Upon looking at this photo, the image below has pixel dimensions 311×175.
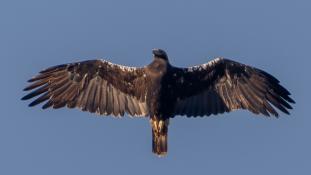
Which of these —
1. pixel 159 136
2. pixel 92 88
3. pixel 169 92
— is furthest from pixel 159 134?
pixel 92 88

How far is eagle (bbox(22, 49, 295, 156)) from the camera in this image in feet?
70.1

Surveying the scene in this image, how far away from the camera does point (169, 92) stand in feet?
69.5

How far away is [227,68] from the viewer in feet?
71.3

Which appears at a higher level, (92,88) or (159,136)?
(92,88)

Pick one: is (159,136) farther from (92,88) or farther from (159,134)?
(92,88)

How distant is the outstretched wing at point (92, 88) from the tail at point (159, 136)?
45 cm

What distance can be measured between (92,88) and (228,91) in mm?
3281

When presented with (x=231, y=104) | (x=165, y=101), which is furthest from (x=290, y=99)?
(x=165, y=101)

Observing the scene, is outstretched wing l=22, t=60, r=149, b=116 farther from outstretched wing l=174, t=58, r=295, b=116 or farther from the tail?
outstretched wing l=174, t=58, r=295, b=116

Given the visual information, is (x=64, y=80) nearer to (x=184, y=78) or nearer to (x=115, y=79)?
(x=115, y=79)

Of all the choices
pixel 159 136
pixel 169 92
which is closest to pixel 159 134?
pixel 159 136

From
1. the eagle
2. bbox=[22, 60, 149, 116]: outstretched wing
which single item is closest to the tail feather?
the eagle

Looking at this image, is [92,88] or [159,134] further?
[92,88]

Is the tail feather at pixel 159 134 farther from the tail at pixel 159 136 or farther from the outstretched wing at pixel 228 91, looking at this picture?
the outstretched wing at pixel 228 91
